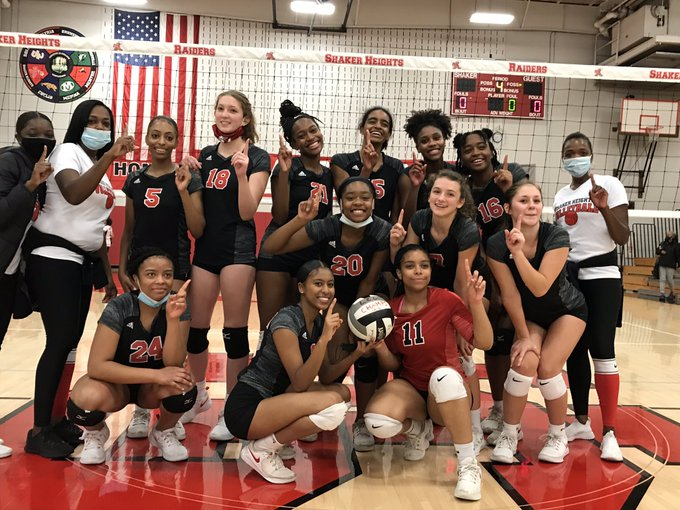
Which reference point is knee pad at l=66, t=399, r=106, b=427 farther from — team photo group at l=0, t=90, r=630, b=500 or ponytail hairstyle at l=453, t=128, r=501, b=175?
ponytail hairstyle at l=453, t=128, r=501, b=175

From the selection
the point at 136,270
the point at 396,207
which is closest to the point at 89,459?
the point at 136,270

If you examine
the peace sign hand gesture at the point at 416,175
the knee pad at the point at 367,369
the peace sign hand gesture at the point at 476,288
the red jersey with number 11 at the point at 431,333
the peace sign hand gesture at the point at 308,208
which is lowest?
the knee pad at the point at 367,369

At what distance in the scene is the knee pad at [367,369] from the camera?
367 cm

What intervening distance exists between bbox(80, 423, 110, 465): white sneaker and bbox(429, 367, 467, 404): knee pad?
182 cm

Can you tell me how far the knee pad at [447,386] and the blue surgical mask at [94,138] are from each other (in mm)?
2368

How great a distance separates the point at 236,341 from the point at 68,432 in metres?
1.09

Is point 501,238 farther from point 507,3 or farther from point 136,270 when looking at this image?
point 507,3

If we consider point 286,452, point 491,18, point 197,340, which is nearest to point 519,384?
point 286,452

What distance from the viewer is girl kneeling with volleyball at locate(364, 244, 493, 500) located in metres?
3.17

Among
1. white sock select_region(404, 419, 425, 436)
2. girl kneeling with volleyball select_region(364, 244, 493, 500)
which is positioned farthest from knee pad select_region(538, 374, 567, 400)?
white sock select_region(404, 419, 425, 436)

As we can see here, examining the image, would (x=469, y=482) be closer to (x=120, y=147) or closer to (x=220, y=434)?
(x=220, y=434)

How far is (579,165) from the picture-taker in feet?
13.0

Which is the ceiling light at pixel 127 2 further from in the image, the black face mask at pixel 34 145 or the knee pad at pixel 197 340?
the knee pad at pixel 197 340

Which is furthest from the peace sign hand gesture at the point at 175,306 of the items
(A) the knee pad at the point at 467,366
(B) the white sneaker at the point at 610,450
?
(B) the white sneaker at the point at 610,450
